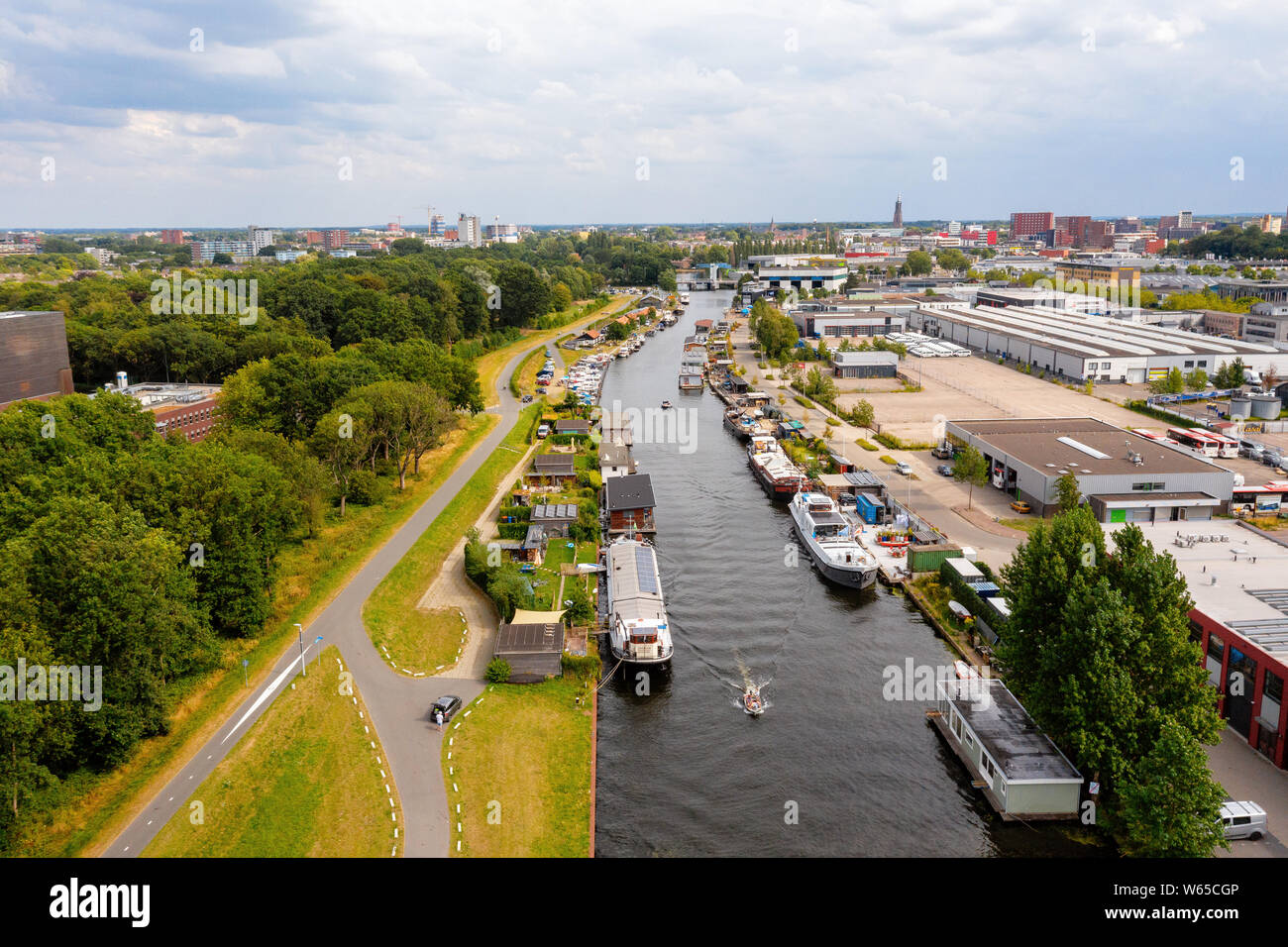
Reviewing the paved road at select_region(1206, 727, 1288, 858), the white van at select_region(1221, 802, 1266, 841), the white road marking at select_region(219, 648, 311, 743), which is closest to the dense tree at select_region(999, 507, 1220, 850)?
the white van at select_region(1221, 802, 1266, 841)

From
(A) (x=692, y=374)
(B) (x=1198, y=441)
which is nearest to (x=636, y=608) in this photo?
(B) (x=1198, y=441)

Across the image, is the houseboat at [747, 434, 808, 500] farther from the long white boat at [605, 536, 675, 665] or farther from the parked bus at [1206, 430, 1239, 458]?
the parked bus at [1206, 430, 1239, 458]

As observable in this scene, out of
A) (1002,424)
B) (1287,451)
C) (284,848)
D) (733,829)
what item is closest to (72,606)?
(284,848)

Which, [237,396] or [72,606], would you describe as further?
[237,396]

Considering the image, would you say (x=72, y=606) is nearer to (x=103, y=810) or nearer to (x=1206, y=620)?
(x=103, y=810)

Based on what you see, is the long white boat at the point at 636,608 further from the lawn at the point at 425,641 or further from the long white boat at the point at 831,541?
the long white boat at the point at 831,541

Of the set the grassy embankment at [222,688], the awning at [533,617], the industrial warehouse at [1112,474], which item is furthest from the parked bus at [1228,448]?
the grassy embankment at [222,688]

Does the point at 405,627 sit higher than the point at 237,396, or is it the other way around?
the point at 237,396
